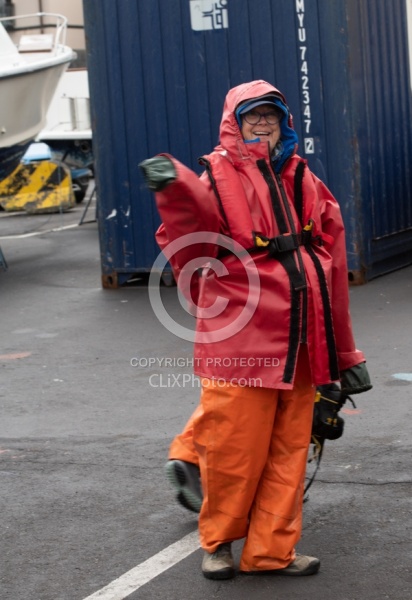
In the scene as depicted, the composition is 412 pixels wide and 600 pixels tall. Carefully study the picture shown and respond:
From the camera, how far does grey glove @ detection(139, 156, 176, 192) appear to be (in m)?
3.94

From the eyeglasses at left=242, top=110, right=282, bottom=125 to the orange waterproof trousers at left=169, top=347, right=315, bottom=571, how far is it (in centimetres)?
87

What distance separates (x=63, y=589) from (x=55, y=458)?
179cm

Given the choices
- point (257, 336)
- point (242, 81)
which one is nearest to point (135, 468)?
point (257, 336)

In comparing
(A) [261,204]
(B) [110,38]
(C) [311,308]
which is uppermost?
(B) [110,38]

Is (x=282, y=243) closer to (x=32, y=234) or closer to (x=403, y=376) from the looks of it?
(x=403, y=376)

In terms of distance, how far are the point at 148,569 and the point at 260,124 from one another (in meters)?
1.76

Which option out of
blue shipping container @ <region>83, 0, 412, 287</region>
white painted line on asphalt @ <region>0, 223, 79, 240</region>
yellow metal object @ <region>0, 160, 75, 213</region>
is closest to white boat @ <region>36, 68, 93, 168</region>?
yellow metal object @ <region>0, 160, 75, 213</region>

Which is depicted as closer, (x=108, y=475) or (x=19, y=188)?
(x=108, y=475)

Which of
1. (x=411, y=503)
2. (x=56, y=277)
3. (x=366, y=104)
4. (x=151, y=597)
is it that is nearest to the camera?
(x=151, y=597)

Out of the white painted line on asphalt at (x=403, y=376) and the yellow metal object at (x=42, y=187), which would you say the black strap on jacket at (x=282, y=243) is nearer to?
the white painted line on asphalt at (x=403, y=376)

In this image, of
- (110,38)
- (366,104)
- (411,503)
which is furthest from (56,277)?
(411,503)

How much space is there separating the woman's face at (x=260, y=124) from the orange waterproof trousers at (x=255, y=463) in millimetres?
816

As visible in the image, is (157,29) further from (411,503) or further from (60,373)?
(411,503)

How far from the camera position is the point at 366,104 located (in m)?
10.7
